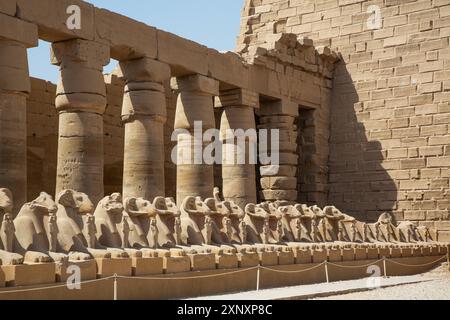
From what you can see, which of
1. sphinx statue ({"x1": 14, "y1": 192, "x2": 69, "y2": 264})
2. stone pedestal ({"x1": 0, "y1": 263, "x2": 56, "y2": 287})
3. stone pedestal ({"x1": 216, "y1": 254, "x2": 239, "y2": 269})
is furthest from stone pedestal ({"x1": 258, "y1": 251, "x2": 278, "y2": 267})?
stone pedestal ({"x1": 0, "y1": 263, "x2": 56, "y2": 287})

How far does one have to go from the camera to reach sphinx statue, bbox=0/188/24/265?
8.33 m

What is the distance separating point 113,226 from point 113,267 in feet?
4.64

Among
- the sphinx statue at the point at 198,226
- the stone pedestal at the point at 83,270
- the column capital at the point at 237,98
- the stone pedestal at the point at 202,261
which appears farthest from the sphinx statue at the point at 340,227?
the stone pedestal at the point at 83,270

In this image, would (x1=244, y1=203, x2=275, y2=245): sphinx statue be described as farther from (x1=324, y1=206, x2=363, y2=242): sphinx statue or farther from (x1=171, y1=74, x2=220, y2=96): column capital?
(x1=171, y1=74, x2=220, y2=96): column capital

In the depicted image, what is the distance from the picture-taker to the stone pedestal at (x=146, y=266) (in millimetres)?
9719

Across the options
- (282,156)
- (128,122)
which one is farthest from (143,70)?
(282,156)

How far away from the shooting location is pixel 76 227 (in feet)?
32.6

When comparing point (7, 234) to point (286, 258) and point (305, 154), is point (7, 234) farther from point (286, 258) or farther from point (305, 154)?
point (305, 154)

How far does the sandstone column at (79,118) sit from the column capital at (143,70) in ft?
4.93

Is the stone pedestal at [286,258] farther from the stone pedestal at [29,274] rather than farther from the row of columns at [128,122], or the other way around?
the stone pedestal at [29,274]

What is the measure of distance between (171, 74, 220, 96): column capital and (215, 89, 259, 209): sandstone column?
4.82 ft

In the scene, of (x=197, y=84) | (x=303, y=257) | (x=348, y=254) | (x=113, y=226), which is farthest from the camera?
(x=197, y=84)

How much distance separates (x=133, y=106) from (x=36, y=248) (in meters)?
6.96

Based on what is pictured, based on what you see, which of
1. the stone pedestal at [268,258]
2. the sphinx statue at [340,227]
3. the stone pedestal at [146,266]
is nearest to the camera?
the stone pedestal at [146,266]
